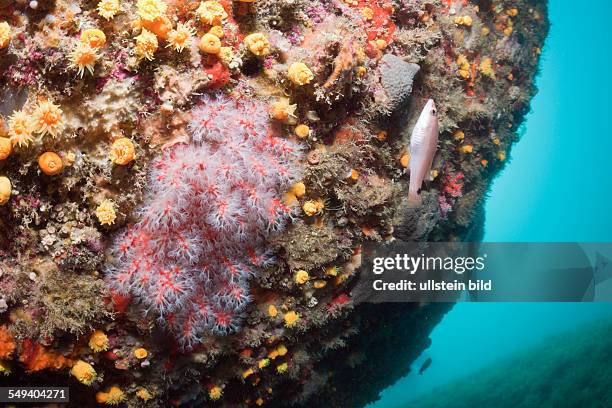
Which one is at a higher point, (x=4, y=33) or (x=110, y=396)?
(x=4, y=33)

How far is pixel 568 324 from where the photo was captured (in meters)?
48.6

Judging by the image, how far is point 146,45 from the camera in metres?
3.07

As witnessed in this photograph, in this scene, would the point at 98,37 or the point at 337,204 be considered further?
the point at 337,204

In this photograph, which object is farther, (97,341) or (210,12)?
(97,341)

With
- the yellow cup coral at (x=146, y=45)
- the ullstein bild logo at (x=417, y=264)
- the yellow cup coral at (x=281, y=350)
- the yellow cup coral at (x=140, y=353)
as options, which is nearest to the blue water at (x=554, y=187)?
the ullstein bild logo at (x=417, y=264)

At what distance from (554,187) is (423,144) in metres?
47.1

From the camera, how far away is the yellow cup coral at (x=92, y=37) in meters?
2.92

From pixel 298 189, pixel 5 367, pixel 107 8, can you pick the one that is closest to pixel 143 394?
pixel 5 367

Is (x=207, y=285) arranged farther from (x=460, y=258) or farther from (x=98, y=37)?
(x=460, y=258)

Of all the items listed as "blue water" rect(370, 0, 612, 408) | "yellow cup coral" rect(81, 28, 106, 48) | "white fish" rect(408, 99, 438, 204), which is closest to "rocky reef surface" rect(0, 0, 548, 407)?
"yellow cup coral" rect(81, 28, 106, 48)

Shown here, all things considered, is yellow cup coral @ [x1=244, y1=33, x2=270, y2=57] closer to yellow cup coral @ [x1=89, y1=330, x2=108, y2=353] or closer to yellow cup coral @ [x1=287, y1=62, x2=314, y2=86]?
yellow cup coral @ [x1=287, y1=62, x2=314, y2=86]

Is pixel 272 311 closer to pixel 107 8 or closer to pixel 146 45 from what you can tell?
pixel 146 45

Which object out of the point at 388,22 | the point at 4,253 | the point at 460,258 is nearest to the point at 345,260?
the point at 388,22

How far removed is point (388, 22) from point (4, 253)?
15.8 ft
